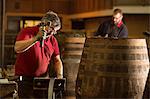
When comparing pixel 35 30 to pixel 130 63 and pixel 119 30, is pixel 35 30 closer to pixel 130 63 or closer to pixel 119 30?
pixel 130 63

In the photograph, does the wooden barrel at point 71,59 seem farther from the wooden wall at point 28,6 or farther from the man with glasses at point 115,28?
the wooden wall at point 28,6

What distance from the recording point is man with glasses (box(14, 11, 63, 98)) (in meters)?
3.82

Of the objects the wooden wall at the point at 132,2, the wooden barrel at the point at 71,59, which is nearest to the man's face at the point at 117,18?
the wooden barrel at the point at 71,59

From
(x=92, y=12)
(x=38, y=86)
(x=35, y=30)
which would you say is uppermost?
(x=92, y=12)

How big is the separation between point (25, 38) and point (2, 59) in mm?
3132

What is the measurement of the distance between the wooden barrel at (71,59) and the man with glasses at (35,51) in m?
1.08

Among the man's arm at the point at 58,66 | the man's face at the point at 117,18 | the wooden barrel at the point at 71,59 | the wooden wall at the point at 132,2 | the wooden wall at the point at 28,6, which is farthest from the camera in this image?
the wooden wall at the point at 28,6

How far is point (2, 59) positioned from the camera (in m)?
6.96

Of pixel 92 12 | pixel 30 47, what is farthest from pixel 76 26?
pixel 30 47

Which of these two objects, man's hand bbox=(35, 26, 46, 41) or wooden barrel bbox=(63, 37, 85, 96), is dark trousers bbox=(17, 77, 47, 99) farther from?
wooden barrel bbox=(63, 37, 85, 96)

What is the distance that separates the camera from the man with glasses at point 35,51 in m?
3.82

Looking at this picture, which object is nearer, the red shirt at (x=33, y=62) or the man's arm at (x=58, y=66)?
the red shirt at (x=33, y=62)

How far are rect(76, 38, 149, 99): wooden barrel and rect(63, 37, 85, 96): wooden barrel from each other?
5.26 ft

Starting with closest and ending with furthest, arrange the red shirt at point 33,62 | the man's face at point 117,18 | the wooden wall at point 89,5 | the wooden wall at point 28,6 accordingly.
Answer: the red shirt at point 33,62 < the man's face at point 117,18 < the wooden wall at point 89,5 < the wooden wall at point 28,6
